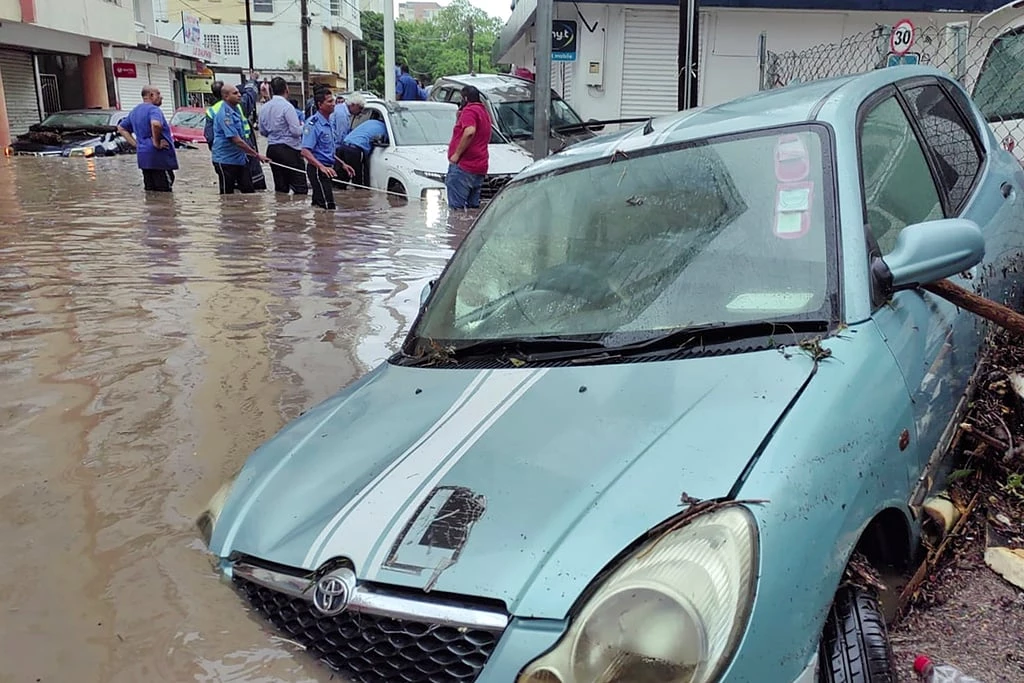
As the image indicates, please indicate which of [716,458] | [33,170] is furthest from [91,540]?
[33,170]

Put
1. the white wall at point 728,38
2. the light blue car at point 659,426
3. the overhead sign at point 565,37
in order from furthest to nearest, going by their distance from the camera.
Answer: the white wall at point 728,38, the overhead sign at point 565,37, the light blue car at point 659,426

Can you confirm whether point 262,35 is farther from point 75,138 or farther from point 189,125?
point 75,138

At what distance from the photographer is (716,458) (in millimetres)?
1881

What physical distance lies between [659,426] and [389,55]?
1853 cm

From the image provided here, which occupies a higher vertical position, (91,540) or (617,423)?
(617,423)

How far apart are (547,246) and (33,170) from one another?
17.3 meters

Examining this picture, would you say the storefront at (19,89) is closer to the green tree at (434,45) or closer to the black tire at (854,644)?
the black tire at (854,644)

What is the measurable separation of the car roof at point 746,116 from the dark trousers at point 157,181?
36.5 feet

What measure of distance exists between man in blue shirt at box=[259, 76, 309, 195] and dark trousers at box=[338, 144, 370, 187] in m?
0.65

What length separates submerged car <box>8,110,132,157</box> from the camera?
67.9 feet

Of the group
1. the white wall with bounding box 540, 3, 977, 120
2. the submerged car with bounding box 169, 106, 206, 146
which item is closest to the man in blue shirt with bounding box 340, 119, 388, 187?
the white wall with bounding box 540, 3, 977, 120

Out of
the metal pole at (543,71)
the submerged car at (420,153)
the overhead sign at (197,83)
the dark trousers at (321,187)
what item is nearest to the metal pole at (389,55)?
the submerged car at (420,153)

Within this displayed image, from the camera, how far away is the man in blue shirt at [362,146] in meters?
12.7

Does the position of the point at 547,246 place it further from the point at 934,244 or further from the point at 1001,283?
the point at 1001,283
